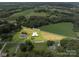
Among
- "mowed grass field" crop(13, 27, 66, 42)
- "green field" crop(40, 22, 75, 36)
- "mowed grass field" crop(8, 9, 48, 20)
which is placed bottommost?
"mowed grass field" crop(13, 27, 66, 42)

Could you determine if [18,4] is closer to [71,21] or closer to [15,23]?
A: [15,23]

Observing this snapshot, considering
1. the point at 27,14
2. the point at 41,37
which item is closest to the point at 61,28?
the point at 41,37

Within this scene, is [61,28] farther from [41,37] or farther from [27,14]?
[27,14]

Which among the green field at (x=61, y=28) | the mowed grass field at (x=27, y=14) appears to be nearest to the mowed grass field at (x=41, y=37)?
the green field at (x=61, y=28)

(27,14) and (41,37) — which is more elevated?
(27,14)

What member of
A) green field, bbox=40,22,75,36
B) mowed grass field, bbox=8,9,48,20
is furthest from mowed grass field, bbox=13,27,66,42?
mowed grass field, bbox=8,9,48,20

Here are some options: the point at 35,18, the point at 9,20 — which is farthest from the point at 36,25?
the point at 9,20

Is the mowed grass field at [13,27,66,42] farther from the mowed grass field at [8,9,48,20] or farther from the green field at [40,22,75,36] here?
the mowed grass field at [8,9,48,20]

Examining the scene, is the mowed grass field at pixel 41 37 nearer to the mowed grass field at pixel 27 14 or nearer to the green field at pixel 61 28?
the green field at pixel 61 28
